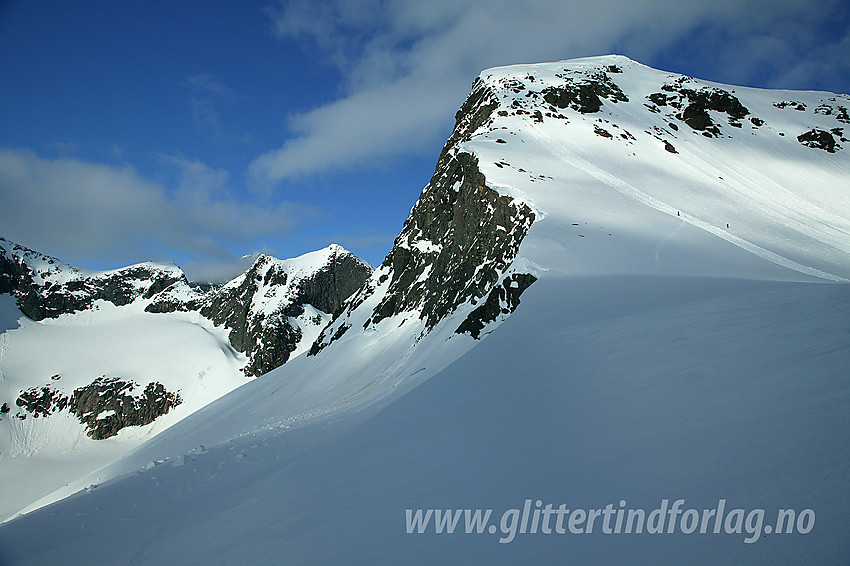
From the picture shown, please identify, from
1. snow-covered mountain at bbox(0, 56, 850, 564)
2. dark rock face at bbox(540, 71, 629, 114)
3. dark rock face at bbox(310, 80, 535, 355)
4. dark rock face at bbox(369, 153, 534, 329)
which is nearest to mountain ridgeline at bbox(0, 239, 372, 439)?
dark rock face at bbox(310, 80, 535, 355)

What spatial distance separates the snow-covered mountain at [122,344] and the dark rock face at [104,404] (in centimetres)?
27

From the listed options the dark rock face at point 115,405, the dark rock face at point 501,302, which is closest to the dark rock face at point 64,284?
the dark rock face at point 115,405

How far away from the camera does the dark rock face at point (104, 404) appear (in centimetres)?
10850

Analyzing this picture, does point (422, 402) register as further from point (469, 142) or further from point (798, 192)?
point (798, 192)

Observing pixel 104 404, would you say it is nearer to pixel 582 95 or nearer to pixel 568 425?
pixel 582 95

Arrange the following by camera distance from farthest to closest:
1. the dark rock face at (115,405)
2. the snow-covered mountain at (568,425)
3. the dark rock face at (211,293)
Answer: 1. the dark rock face at (211,293)
2. the dark rock face at (115,405)
3. the snow-covered mountain at (568,425)

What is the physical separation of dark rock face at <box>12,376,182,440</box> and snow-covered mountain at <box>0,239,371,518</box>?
0.27 meters

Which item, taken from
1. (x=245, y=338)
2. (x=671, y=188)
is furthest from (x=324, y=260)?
(x=671, y=188)

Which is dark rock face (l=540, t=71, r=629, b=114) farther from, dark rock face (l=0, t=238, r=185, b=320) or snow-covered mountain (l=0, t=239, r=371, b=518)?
dark rock face (l=0, t=238, r=185, b=320)

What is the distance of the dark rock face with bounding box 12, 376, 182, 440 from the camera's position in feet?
356

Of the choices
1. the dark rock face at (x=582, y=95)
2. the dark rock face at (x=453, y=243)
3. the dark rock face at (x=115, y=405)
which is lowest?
the dark rock face at (x=453, y=243)

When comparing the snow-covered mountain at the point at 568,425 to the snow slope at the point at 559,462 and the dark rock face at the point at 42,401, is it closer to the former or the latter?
the snow slope at the point at 559,462

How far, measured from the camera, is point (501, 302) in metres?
18.6

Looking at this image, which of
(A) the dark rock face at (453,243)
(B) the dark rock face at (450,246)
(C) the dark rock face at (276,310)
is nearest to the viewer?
(A) the dark rock face at (453,243)
